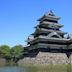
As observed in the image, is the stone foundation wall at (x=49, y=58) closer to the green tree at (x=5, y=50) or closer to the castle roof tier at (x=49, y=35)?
the castle roof tier at (x=49, y=35)

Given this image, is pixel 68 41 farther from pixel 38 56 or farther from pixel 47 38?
pixel 38 56

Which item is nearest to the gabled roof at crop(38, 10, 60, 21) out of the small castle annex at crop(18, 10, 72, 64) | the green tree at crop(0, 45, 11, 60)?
the small castle annex at crop(18, 10, 72, 64)

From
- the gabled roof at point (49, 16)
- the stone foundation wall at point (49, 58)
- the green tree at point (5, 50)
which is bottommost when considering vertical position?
the stone foundation wall at point (49, 58)

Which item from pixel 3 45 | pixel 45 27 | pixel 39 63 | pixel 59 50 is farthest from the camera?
pixel 3 45

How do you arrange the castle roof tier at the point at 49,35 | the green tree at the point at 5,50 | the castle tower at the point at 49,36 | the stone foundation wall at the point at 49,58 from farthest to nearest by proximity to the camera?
the green tree at the point at 5,50 < the castle roof tier at the point at 49,35 < the castle tower at the point at 49,36 < the stone foundation wall at the point at 49,58

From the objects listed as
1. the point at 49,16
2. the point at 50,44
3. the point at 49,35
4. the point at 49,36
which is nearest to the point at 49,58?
the point at 50,44

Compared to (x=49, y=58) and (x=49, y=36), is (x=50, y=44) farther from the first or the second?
(x=49, y=58)

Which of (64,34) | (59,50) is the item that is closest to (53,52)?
(59,50)

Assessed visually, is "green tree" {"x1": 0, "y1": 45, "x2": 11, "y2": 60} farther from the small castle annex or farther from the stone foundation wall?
the stone foundation wall

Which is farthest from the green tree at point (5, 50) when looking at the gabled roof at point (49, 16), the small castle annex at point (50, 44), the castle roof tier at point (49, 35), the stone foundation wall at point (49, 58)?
the stone foundation wall at point (49, 58)

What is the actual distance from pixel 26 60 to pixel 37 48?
26.1 ft

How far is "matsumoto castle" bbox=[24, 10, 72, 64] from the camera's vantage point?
162ft

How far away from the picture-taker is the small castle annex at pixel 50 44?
4938cm

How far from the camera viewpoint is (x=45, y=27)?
181 feet
